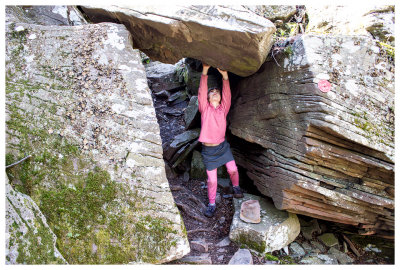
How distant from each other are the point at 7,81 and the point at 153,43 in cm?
287

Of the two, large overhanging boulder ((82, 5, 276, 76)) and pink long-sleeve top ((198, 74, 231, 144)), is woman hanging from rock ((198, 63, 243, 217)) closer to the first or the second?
pink long-sleeve top ((198, 74, 231, 144))

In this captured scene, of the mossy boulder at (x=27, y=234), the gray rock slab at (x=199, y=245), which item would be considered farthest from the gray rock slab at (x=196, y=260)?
the mossy boulder at (x=27, y=234)

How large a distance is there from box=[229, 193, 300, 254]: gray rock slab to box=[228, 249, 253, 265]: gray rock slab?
38 centimetres

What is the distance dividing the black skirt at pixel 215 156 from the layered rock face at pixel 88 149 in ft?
6.71

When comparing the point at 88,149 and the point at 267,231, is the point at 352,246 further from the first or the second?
the point at 88,149

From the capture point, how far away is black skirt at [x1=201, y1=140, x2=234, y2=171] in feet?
21.7

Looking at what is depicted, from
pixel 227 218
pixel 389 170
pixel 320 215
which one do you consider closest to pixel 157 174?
pixel 227 218

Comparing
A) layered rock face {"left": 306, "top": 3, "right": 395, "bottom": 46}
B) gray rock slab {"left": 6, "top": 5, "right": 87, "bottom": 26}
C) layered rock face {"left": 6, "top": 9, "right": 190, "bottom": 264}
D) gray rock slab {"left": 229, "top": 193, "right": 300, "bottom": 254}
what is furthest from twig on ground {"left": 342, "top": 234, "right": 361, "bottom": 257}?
gray rock slab {"left": 6, "top": 5, "right": 87, "bottom": 26}

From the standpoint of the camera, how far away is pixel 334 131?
498cm

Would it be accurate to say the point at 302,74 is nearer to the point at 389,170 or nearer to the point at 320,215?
the point at 389,170

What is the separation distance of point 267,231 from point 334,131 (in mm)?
2408

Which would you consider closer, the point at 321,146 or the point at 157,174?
the point at 157,174

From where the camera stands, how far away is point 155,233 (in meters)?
4.49

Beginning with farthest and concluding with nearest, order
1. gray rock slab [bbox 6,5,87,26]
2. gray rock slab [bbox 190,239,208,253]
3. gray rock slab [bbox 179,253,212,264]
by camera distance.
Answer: gray rock slab [bbox 6,5,87,26], gray rock slab [bbox 190,239,208,253], gray rock slab [bbox 179,253,212,264]
